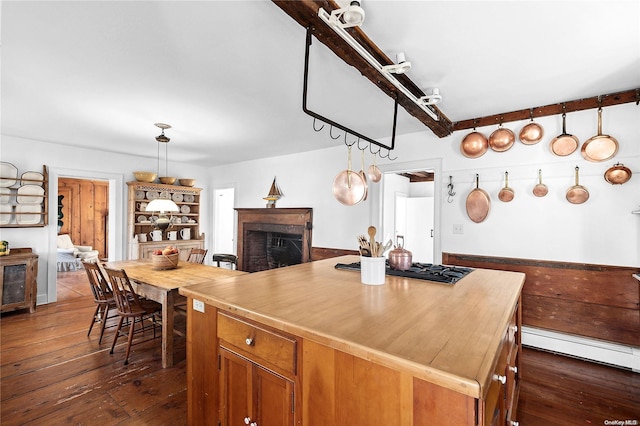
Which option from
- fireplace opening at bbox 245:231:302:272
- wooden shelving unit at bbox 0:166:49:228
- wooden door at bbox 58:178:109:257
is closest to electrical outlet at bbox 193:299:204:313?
fireplace opening at bbox 245:231:302:272

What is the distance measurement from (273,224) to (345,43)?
3.65 m

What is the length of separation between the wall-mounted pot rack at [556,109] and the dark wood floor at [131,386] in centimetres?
227

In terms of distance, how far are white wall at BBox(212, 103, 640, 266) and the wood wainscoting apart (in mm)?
97

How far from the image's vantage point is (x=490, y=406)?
979mm

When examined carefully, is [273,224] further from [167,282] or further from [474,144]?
[474,144]

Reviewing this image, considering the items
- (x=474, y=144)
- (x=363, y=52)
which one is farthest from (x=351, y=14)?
(x=474, y=144)

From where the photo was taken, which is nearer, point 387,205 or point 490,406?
point 490,406

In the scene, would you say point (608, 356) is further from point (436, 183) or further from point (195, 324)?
point (195, 324)

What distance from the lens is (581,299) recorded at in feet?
8.66

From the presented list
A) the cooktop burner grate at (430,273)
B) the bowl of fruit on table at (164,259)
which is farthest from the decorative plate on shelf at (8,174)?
the cooktop burner grate at (430,273)

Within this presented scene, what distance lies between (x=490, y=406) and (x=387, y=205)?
11.1 feet

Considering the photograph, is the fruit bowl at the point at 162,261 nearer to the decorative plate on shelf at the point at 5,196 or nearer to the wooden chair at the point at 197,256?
the wooden chair at the point at 197,256

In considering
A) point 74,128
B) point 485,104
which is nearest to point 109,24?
point 74,128

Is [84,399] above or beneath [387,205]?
beneath
